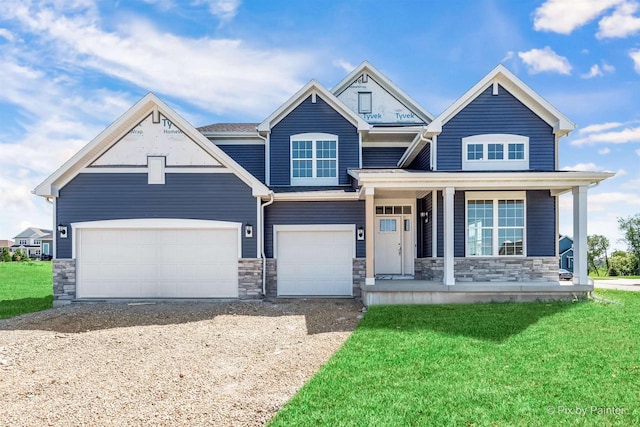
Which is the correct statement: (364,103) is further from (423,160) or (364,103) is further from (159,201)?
(159,201)

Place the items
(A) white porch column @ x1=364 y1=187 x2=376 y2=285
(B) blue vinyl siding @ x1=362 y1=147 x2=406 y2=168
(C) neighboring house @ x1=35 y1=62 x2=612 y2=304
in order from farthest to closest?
(B) blue vinyl siding @ x1=362 y1=147 x2=406 y2=168, (C) neighboring house @ x1=35 y1=62 x2=612 y2=304, (A) white porch column @ x1=364 y1=187 x2=376 y2=285

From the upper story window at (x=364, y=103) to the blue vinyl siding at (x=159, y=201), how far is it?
21.2 feet

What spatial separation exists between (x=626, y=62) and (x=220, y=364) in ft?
51.6

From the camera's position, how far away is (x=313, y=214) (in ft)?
43.6

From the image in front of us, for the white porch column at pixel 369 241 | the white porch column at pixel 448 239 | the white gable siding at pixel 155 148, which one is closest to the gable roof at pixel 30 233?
the white gable siding at pixel 155 148

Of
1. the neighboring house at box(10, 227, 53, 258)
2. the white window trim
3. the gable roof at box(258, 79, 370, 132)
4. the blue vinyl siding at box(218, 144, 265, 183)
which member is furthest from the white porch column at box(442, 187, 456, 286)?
the neighboring house at box(10, 227, 53, 258)

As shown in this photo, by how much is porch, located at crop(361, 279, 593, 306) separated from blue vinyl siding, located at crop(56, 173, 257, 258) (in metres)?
3.88

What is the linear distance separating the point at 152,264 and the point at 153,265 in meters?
0.04

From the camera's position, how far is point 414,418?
169 inches

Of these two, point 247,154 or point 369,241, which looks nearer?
point 369,241

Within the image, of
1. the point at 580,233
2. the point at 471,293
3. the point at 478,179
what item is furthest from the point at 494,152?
the point at 471,293

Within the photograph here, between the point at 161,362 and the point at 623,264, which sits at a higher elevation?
the point at 161,362

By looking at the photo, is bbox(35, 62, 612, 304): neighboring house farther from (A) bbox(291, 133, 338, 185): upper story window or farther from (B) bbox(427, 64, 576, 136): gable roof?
(A) bbox(291, 133, 338, 185): upper story window

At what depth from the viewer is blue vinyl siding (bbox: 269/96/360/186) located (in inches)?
568
